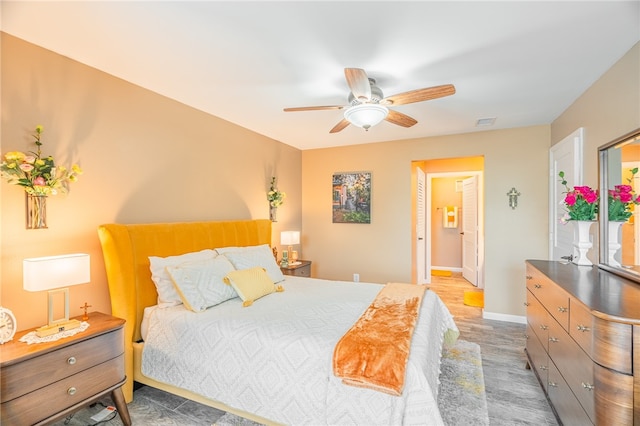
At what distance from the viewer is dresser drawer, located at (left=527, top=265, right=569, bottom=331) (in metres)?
1.84

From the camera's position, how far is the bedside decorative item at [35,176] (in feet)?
5.93

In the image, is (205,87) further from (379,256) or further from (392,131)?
(379,256)

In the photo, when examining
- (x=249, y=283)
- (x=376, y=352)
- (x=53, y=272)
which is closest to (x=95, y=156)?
(x=53, y=272)

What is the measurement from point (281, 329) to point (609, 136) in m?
2.93

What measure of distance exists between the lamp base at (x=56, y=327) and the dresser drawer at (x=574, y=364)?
2964mm

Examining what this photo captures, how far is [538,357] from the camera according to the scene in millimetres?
2441

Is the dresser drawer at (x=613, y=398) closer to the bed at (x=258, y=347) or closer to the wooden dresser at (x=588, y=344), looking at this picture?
the wooden dresser at (x=588, y=344)

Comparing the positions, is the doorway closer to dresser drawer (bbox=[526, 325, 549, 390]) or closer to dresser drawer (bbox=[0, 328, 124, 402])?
dresser drawer (bbox=[526, 325, 549, 390])

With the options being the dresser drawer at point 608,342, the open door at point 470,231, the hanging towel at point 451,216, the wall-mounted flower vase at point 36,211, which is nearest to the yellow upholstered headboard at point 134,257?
the wall-mounted flower vase at point 36,211

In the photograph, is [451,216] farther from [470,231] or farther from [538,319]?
[538,319]

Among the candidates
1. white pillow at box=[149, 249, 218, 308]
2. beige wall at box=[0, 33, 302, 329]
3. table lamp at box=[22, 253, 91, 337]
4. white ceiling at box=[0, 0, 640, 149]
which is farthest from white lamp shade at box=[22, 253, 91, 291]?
white ceiling at box=[0, 0, 640, 149]

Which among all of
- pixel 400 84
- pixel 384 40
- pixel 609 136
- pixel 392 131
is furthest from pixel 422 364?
pixel 392 131

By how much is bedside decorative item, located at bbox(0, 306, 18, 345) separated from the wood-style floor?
3122mm

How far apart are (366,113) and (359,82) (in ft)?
1.32
